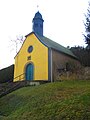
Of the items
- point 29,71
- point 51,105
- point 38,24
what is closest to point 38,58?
point 29,71

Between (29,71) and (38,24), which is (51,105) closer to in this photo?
(29,71)

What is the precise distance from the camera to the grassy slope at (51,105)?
11.9m

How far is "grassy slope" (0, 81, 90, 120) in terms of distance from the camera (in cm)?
1188

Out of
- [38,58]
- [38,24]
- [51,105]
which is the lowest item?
[51,105]

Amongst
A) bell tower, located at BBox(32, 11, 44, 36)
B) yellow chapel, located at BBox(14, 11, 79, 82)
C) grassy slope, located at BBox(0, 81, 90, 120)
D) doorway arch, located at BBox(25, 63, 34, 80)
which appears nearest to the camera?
grassy slope, located at BBox(0, 81, 90, 120)

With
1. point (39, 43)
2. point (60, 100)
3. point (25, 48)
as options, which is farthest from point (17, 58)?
point (60, 100)

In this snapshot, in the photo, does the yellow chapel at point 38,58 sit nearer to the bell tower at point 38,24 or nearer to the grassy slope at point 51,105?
the bell tower at point 38,24

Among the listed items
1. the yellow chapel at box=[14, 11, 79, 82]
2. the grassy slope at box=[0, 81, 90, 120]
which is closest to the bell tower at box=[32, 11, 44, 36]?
the yellow chapel at box=[14, 11, 79, 82]

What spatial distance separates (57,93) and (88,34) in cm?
1389

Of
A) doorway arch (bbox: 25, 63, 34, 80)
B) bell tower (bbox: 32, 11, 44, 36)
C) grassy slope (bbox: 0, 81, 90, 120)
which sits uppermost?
bell tower (bbox: 32, 11, 44, 36)

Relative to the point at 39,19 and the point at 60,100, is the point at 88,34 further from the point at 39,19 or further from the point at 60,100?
the point at 60,100

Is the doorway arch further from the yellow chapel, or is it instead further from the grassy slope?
the grassy slope

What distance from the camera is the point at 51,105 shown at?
13.7 m

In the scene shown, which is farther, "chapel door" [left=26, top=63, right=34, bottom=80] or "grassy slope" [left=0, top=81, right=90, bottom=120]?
"chapel door" [left=26, top=63, right=34, bottom=80]
